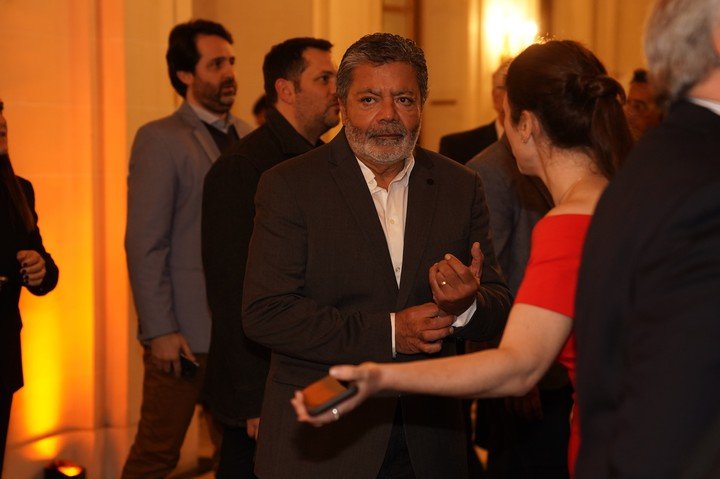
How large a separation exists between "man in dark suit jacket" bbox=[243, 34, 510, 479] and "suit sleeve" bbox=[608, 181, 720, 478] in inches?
39.0

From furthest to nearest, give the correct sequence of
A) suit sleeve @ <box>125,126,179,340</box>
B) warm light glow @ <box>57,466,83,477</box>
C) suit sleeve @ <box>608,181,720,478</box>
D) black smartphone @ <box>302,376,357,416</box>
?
1. warm light glow @ <box>57,466,83,477</box>
2. suit sleeve @ <box>125,126,179,340</box>
3. black smartphone @ <box>302,376,357,416</box>
4. suit sleeve @ <box>608,181,720,478</box>

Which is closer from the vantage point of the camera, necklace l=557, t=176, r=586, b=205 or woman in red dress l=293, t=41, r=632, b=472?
woman in red dress l=293, t=41, r=632, b=472

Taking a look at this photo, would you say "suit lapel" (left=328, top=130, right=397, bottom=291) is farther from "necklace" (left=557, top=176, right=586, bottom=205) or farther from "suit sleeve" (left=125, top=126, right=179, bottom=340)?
"suit sleeve" (left=125, top=126, right=179, bottom=340)

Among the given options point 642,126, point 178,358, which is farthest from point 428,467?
point 642,126

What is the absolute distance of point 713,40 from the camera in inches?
56.8

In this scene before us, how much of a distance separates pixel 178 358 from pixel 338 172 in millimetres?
1662

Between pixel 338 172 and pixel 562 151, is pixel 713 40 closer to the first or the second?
pixel 562 151

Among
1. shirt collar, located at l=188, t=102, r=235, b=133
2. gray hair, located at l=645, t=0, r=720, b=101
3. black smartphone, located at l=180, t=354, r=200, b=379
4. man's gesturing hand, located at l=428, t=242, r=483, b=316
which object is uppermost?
gray hair, located at l=645, t=0, r=720, b=101

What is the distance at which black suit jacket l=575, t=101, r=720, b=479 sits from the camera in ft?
4.39

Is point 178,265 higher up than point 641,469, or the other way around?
point 641,469

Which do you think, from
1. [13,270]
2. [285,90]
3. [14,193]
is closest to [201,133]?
[285,90]

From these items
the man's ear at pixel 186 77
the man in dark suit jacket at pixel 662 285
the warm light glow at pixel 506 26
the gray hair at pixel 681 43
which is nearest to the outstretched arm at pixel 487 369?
the man in dark suit jacket at pixel 662 285

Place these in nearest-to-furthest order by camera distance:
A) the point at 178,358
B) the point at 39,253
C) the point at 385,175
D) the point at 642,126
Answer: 1. the point at 385,175
2. the point at 39,253
3. the point at 178,358
4. the point at 642,126

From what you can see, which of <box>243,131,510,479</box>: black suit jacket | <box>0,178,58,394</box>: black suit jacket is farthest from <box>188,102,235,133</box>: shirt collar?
<box>243,131,510,479</box>: black suit jacket
